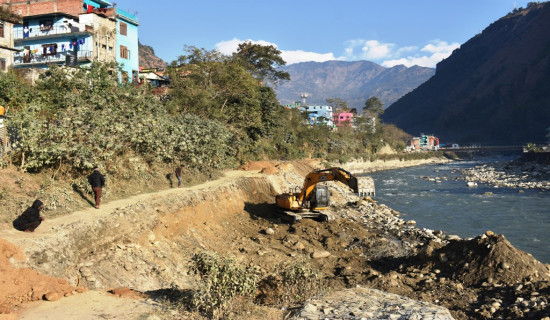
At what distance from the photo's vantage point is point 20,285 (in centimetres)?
820

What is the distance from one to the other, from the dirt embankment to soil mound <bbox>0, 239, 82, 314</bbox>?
0.34 meters

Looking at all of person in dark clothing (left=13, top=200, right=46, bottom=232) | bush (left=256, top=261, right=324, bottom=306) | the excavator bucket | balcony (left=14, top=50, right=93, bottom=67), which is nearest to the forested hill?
the excavator bucket

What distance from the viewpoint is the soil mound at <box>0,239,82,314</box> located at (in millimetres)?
7887

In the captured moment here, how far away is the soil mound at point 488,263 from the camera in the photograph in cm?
1173

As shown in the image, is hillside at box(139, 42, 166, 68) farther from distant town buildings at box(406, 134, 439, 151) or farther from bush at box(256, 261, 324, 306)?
bush at box(256, 261, 324, 306)

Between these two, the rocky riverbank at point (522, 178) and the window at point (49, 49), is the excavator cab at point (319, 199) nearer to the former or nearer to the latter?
the window at point (49, 49)

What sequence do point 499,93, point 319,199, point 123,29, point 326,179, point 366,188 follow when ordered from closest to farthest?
point 326,179 < point 319,199 < point 123,29 < point 366,188 < point 499,93

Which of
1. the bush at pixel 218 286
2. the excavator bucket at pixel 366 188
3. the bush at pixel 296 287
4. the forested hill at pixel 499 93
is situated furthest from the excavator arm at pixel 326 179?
the forested hill at pixel 499 93

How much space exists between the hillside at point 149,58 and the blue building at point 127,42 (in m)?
67.8

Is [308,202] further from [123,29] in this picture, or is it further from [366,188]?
[123,29]

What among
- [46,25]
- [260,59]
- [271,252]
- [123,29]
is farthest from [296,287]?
[260,59]

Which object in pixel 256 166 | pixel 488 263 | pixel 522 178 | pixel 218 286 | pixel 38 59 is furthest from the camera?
pixel 522 178

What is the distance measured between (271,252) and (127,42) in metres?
28.2

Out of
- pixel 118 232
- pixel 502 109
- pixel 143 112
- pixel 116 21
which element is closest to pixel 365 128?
pixel 116 21
